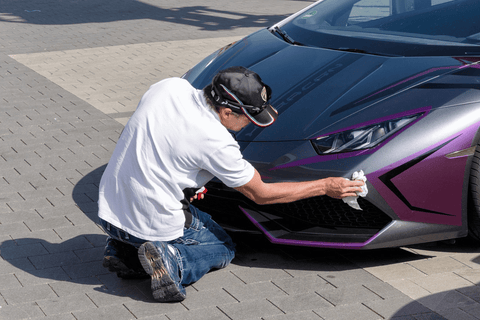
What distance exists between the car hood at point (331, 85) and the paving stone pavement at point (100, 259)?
77 cm

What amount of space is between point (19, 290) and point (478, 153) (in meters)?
2.49

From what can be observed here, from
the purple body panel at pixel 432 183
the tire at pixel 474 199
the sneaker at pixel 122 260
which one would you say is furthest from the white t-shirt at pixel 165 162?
the tire at pixel 474 199

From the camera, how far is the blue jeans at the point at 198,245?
11.2ft

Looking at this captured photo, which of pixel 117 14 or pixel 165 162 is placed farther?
pixel 117 14

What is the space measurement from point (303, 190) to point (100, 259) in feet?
4.34

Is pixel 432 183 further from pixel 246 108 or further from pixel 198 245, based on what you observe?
pixel 198 245

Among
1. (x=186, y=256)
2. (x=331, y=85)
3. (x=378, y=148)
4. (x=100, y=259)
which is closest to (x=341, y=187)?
(x=378, y=148)

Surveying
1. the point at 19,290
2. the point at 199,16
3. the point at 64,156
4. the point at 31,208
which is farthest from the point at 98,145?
the point at 199,16

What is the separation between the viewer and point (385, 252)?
380cm

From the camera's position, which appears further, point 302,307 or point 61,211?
point 61,211

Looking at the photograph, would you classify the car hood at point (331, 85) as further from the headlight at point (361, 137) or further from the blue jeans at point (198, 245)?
the blue jeans at point (198, 245)

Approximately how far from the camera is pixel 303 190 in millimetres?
3252

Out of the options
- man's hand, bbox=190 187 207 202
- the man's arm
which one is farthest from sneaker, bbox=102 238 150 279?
the man's arm

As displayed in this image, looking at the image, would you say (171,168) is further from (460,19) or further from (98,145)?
(98,145)
